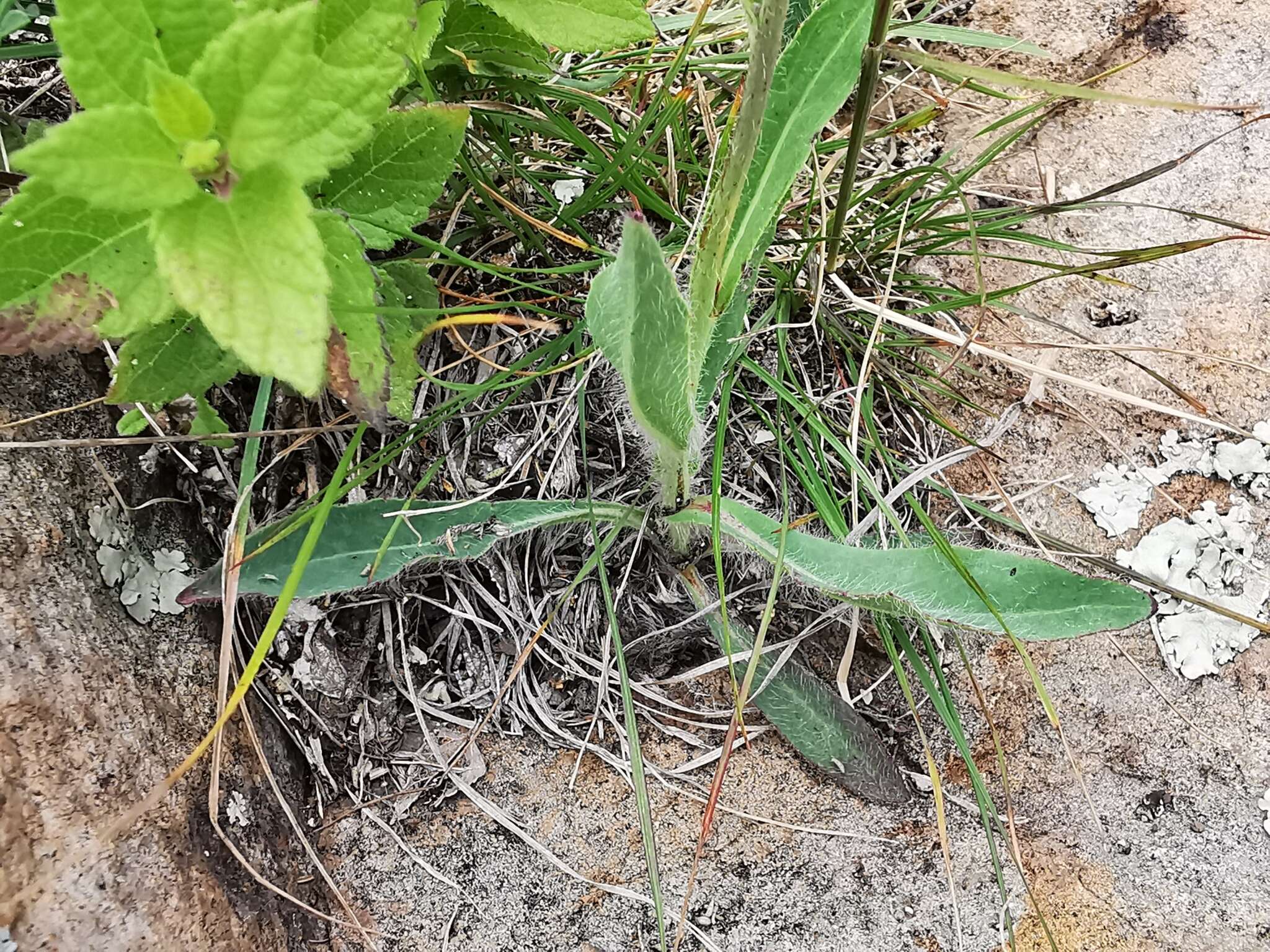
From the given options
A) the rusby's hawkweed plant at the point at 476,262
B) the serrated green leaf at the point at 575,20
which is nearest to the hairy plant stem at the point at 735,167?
the rusby's hawkweed plant at the point at 476,262

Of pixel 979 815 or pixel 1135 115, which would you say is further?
pixel 1135 115

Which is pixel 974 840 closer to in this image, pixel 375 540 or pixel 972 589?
pixel 972 589

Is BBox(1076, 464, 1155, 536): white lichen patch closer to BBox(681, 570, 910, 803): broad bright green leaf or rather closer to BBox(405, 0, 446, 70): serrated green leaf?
BBox(681, 570, 910, 803): broad bright green leaf

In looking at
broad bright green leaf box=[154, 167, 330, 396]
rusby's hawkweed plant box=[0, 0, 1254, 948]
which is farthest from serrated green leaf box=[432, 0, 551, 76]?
broad bright green leaf box=[154, 167, 330, 396]

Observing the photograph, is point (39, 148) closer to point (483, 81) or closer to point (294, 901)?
point (483, 81)

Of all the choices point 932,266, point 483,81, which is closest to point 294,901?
point 483,81

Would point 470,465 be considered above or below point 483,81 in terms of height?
below

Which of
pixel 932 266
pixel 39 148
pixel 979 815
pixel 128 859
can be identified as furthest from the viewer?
pixel 932 266
